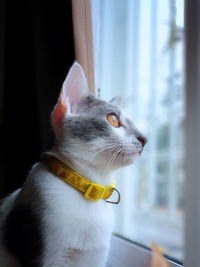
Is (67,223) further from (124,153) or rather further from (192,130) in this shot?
(192,130)

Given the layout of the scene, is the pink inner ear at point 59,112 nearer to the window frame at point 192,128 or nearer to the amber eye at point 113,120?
the amber eye at point 113,120

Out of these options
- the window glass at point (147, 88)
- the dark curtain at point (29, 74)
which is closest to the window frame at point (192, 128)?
the window glass at point (147, 88)

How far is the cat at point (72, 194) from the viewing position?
55 cm

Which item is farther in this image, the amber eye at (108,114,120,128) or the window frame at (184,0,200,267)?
the amber eye at (108,114,120,128)

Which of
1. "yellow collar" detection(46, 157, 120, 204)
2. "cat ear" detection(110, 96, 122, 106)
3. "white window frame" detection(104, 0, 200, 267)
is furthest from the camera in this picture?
"cat ear" detection(110, 96, 122, 106)

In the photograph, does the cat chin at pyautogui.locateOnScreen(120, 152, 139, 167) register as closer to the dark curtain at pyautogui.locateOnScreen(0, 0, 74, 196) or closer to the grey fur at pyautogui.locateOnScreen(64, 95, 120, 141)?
the grey fur at pyautogui.locateOnScreen(64, 95, 120, 141)

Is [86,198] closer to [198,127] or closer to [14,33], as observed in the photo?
[198,127]

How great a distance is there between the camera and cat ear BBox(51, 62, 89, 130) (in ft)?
2.05

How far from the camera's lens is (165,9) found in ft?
2.43

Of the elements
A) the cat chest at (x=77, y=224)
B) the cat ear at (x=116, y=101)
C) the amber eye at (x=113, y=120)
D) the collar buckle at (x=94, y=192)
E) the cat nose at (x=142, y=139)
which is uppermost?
the cat ear at (x=116, y=101)

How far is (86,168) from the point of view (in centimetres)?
61

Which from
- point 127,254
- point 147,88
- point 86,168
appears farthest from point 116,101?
point 147,88

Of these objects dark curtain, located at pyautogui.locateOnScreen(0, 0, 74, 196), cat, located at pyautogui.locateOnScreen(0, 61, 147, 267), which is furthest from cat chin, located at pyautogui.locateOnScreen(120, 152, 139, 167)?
dark curtain, located at pyautogui.locateOnScreen(0, 0, 74, 196)

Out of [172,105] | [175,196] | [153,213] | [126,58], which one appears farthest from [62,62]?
[153,213]
